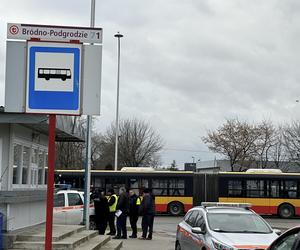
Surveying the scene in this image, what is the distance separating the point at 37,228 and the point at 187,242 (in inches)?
166

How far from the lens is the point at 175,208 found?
34.4 metres

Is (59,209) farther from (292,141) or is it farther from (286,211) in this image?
(292,141)

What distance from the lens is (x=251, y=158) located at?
63.8 m

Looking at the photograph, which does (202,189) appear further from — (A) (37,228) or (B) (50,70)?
(B) (50,70)

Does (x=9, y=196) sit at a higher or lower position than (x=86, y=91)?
lower

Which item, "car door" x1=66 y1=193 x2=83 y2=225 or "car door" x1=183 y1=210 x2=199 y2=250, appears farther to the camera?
"car door" x1=66 y1=193 x2=83 y2=225

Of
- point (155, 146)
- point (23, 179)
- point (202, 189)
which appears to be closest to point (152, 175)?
point (202, 189)

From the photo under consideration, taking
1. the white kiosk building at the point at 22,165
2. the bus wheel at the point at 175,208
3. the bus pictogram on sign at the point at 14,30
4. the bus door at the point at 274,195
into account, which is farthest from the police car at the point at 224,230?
the bus door at the point at 274,195

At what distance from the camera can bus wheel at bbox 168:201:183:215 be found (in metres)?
34.2

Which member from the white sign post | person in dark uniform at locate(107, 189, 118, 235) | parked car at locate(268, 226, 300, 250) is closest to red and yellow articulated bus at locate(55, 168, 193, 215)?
person in dark uniform at locate(107, 189, 118, 235)

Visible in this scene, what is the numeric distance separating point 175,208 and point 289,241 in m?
28.6

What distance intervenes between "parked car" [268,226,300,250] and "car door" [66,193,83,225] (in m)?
16.1

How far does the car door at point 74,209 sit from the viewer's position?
71.2 ft

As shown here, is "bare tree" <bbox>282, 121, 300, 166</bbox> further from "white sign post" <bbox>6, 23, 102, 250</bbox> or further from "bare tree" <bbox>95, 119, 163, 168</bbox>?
"white sign post" <bbox>6, 23, 102, 250</bbox>
